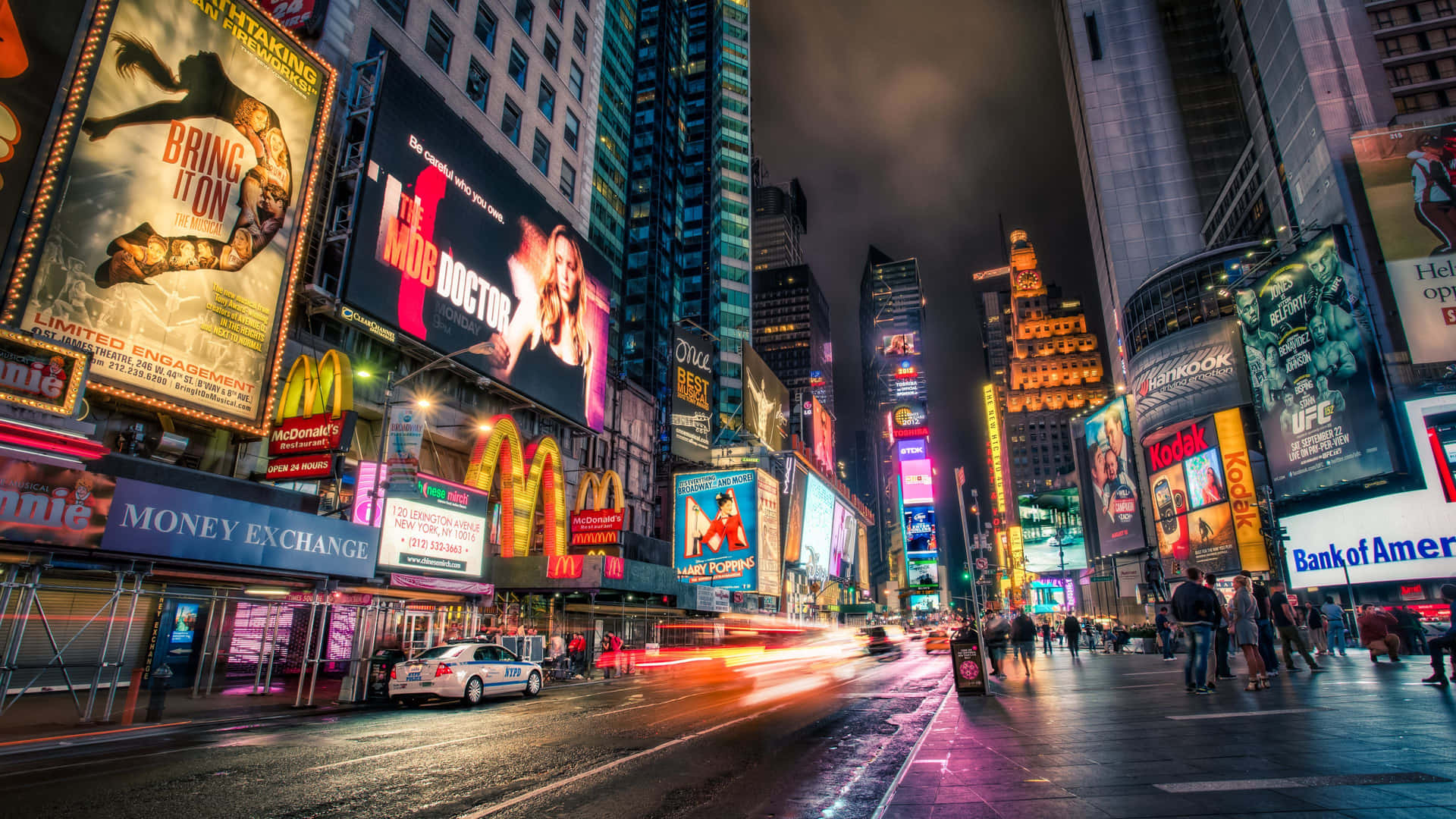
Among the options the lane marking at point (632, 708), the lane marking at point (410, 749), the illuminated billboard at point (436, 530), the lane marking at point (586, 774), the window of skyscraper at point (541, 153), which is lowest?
the lane marking at point (632, 708)

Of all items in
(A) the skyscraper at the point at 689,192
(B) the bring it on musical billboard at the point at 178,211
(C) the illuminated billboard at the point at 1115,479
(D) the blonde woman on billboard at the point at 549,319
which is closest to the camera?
(B) the bring it on musical billboard at the point at 178,211

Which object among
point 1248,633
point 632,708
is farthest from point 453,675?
point 1248,633

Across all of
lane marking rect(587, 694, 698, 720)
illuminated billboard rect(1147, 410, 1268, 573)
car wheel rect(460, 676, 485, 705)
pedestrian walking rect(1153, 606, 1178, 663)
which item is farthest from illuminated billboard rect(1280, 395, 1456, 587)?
car wheel rect(460, 676, 485, 705)

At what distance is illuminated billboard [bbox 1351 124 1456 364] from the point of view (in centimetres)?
3834

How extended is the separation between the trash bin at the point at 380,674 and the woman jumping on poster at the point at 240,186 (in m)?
10.7

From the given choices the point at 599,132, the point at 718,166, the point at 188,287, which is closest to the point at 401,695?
the point at 188,287

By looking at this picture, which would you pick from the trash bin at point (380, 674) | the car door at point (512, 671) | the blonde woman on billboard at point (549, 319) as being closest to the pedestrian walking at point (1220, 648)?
the car door at point (512, 671)

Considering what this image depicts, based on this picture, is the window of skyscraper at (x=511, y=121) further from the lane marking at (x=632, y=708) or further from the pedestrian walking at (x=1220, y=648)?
the pedestrian walking at (x=1220, y=648)

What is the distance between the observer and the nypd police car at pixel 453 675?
15484mm

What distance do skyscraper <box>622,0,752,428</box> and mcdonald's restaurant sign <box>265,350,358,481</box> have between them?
180ft

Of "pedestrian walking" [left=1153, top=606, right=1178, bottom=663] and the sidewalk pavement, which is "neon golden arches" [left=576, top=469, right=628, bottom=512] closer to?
"pedestrian walking" [left=1153, top=606, right=1178, bottom=663]

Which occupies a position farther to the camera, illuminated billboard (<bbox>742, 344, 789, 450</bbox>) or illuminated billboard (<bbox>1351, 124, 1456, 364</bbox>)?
illuminated billboard (<bbox>742, 344, 789, 450</bbox>)

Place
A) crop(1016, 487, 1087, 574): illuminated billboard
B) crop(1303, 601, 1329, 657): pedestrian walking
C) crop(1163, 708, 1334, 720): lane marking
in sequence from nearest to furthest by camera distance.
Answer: crop(1163, 708, 1334, 720): lane marking, crop(1303, 601, 1329, 657): pedestrian walking, crop(1016, 487, 1087, 574): illuminated billboard

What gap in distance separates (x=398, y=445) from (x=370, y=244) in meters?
7.55
